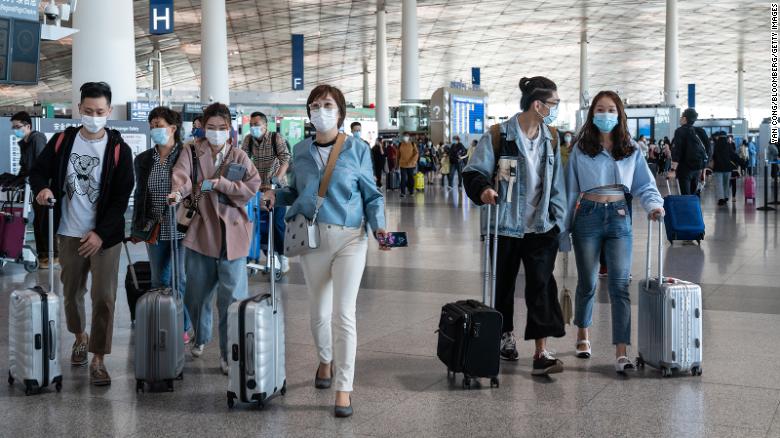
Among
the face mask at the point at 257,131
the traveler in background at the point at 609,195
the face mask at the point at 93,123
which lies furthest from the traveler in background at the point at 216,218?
the face mask at the point at 257,131

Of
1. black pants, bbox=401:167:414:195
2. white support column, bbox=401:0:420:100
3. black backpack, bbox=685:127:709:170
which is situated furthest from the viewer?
white support column, bbox=401:0:420:100

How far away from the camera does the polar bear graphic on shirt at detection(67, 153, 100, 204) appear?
567 cm

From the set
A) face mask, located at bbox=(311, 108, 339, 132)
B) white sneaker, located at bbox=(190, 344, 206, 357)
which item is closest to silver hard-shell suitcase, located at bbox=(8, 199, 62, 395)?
white sneaker, located at bbox=(190, 344, 206, 357)

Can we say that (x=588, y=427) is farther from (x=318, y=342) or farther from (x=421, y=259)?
(x=421, y=259)

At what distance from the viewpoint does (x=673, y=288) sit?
5582 mm

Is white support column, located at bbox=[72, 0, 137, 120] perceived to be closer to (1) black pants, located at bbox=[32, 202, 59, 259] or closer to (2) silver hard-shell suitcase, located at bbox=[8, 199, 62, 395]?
(1) black pants, located at bbox=[32, 202, 59, 259]

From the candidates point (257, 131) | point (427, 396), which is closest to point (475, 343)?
point (427, 396)

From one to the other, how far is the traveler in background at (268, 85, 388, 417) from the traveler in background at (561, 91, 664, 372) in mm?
1495

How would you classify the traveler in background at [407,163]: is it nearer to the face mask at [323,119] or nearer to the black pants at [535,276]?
the black pants at [535,276]

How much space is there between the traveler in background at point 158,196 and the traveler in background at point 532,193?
7.10 ft

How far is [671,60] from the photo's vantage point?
4762 cm

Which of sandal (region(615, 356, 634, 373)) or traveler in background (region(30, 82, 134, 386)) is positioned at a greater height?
traveler in background (region(30, 82, 134, 386))

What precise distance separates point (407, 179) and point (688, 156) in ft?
47.8

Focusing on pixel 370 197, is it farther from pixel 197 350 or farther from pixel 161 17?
pixel 161 17
